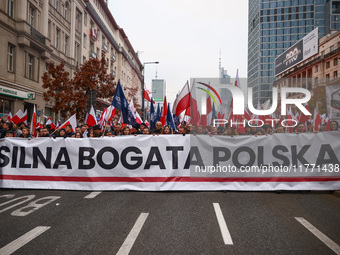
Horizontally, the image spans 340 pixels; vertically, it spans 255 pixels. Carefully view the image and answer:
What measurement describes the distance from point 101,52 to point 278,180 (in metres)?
42.6

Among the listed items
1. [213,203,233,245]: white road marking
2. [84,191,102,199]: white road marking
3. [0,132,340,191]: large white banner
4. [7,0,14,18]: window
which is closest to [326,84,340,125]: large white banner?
[0,132,340,191]: large white banner

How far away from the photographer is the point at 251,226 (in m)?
4.70

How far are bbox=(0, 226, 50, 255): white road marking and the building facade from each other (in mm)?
17309

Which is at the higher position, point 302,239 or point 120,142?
point 120,142

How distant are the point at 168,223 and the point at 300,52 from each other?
71419 mm

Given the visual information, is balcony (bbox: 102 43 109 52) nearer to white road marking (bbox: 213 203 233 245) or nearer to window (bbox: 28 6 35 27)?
window (bbox: 28 6 35 27)

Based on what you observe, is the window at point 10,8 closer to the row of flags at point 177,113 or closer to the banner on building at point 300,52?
the row of flags at point 177,113

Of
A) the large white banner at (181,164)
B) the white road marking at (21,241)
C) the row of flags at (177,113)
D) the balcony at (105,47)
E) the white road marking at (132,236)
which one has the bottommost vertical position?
the white road marking at (21,241)

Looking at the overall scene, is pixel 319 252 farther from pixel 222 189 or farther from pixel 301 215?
pixel 222 189

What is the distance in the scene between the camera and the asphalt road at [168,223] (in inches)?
152

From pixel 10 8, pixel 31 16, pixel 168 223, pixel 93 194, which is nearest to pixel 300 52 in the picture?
pixel 31 16

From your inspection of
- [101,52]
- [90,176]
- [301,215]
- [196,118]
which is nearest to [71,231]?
[90,176]

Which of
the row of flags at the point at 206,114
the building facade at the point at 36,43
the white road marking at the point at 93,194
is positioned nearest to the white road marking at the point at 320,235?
the white road marking at the point at 93,194

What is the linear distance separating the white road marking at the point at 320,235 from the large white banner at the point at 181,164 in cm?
232
